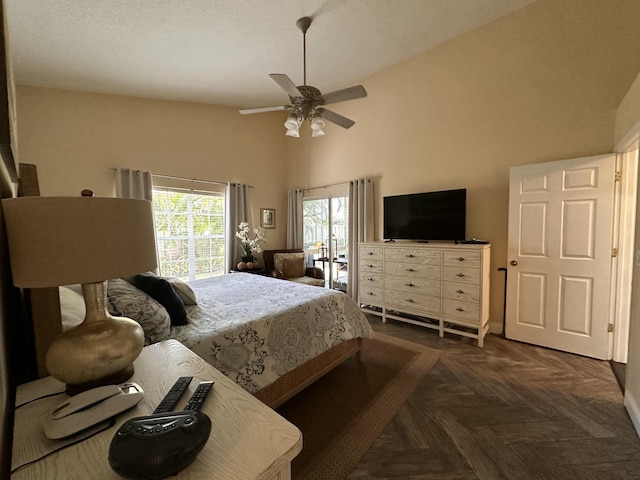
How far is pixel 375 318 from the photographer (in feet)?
12.2

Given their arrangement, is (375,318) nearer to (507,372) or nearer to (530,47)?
(507,372)

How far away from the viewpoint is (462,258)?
2.83m

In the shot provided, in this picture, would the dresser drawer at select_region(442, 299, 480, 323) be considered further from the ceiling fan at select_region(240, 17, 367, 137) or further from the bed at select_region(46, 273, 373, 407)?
the ceiling fan at select_region(240, 17, 367, 137)

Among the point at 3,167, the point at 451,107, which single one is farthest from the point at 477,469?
the point at 451,107

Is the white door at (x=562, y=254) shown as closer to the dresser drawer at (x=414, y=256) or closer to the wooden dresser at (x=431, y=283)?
the wooden dresser at (x=431, y=283)

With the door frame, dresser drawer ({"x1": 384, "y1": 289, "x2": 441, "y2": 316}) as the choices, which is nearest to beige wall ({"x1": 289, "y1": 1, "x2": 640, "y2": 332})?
the door frame

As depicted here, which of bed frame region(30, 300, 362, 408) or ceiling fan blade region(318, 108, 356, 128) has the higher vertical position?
ceiling fan blade region(318, 108, 356, 128)

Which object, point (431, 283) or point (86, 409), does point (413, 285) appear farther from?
point (86, 409)

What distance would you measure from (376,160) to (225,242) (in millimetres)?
2883

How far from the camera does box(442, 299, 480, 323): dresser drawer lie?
2.78 meters

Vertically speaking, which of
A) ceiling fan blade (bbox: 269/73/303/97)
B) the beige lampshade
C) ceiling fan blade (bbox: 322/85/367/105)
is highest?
ceiling fan blade (bbox: 269/73/303/97)

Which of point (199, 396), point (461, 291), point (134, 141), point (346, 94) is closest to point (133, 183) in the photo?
point (134, 141)

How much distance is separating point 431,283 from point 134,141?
14.2ft

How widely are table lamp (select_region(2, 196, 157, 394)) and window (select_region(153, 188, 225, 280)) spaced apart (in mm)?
3334
